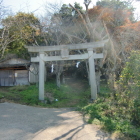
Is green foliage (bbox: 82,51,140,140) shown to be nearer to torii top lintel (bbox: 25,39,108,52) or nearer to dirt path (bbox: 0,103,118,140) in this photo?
dirt path (bbox: 0,103,118,140)

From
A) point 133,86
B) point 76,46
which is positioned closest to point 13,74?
point 76,46

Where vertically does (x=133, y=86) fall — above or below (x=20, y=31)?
below

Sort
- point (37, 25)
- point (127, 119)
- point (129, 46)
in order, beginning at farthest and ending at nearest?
1. point (37, 25)
2. point (129, 46)
3. point (127, 119)

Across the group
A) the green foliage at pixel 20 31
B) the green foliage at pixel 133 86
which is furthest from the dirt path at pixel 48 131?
the green foliage at pixel 20 31

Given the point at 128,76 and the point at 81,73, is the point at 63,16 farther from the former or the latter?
the point at 128,76

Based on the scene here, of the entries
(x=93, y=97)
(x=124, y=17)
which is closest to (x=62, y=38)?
(x=124, y=17)

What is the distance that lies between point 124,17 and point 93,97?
32.9ft

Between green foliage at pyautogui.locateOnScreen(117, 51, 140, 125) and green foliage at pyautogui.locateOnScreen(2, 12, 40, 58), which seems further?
green foliage at pyautogui.locateOnScreen(2, 12, 40, 58)

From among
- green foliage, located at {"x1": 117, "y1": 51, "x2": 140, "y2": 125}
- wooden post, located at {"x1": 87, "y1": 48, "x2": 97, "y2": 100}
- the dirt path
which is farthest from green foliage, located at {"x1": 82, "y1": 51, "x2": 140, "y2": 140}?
wooden post, located at {"x1": 87, "y1": 48, "x2": 97, "y2": 100}

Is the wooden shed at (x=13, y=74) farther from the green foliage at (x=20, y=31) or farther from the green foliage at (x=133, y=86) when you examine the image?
the green foliage at (x=133, y=86)

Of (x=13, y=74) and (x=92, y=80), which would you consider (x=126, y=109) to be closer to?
(x=92, y=80)

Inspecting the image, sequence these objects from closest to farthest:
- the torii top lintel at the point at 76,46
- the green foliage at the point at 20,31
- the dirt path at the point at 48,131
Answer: the dirt path at the point at 48,131 → the torii top lintel at the point at 76,46 → the green foliage at the point at 20,31

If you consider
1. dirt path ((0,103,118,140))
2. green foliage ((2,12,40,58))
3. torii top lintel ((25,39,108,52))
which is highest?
green foliage ((2,12,40,58))

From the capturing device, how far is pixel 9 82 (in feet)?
59.9
